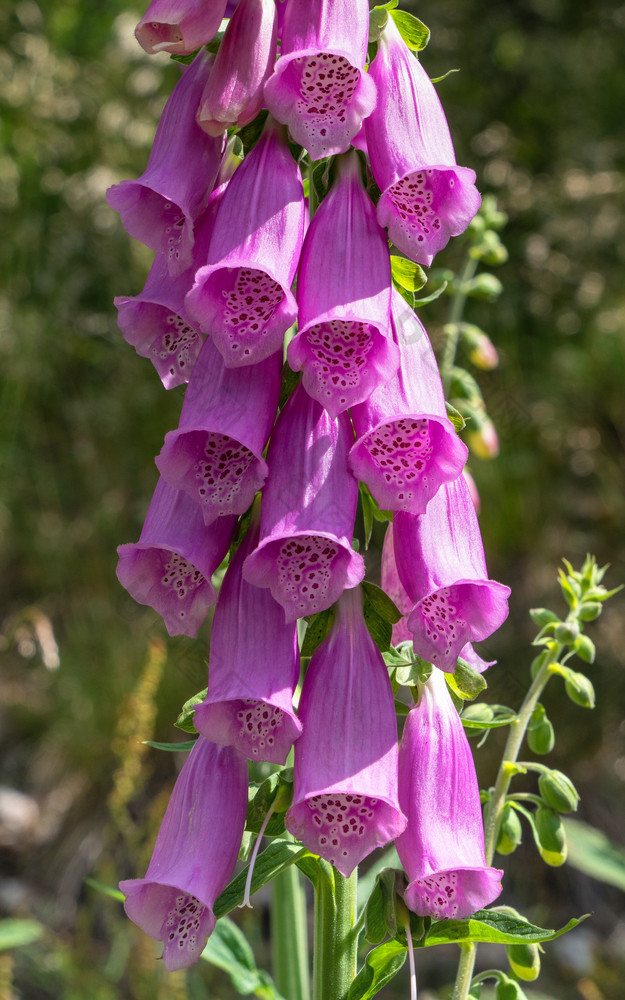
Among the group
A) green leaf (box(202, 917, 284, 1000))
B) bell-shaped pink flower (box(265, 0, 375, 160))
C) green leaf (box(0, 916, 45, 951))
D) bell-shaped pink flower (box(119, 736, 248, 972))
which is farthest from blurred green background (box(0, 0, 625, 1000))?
bell-shaped pink flower (box(265, 0, 375, 160))

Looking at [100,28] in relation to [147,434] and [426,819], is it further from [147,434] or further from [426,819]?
[426,819]

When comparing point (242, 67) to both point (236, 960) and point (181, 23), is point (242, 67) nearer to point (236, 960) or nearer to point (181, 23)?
point (181, 23)

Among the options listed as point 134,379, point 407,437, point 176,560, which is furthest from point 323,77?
point 134,379

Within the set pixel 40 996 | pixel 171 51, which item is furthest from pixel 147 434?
pixel 171 51

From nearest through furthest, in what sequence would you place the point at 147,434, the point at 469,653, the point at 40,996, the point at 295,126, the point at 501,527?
the point at 295,126 < the point at 469,653 < the point at 40,996 < the point at 501,527 < the point at 147,434

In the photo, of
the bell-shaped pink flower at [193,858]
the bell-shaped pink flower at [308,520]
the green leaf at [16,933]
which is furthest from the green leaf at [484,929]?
the green leaf at [16,933]

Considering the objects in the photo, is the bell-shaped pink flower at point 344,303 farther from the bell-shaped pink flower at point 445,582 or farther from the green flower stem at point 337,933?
the green flower stem at point 337,933

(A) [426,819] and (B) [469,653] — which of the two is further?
(B) [469,653]
